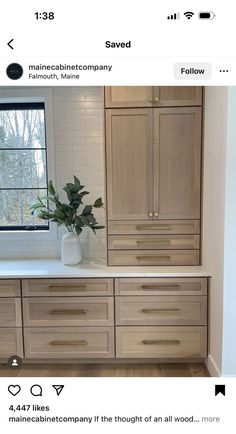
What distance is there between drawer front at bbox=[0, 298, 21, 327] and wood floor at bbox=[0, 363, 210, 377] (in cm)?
31

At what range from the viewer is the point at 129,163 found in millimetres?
2182

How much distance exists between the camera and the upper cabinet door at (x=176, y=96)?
82.5 inches

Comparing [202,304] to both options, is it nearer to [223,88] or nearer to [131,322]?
[131,322]

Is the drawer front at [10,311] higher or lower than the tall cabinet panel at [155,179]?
lower

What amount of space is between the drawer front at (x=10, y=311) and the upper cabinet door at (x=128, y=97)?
148 centimetres

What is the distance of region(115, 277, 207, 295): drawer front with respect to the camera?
2092mm

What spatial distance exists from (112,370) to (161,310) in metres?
0.52
